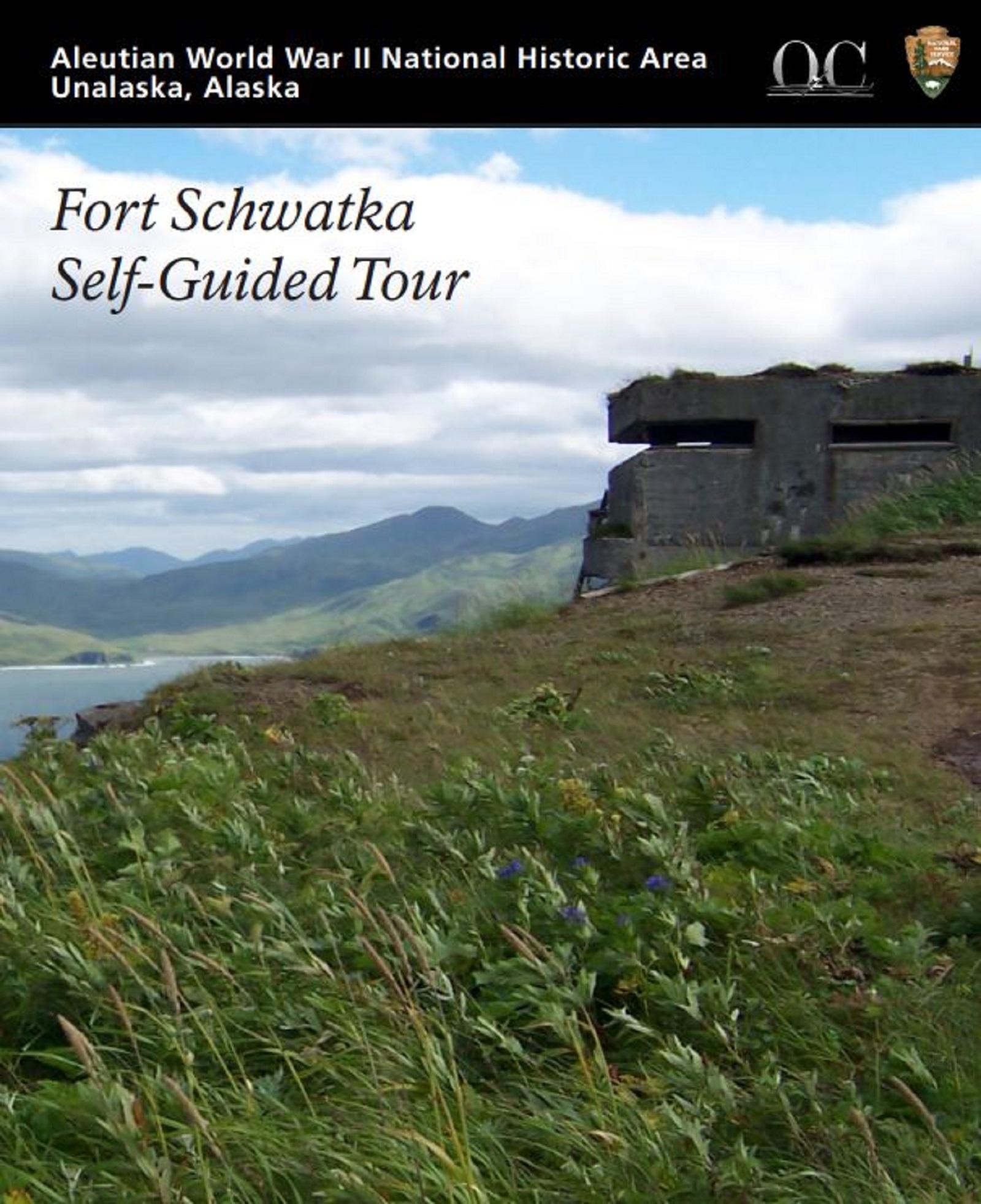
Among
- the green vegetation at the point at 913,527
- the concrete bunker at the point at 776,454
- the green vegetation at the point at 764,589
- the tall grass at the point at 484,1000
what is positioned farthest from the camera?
the concrete bunker at the point at 776,454

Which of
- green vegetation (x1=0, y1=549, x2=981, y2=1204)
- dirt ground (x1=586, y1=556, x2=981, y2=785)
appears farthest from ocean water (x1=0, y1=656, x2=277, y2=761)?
dirt ground (x1=586, y1=556, x2=981, y2=785)

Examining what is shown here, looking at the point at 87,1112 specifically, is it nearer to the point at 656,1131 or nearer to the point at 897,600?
the point at 656,1131

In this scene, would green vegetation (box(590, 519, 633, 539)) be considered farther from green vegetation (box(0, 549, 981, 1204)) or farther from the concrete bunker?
green vegetation (box(0, 549, 981, 1204))

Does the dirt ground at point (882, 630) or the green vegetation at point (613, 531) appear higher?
the green vegetation at point (613, 531)

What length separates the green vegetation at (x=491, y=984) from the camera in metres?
2.58

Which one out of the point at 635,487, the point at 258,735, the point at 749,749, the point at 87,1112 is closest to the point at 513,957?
the point at 87,1112

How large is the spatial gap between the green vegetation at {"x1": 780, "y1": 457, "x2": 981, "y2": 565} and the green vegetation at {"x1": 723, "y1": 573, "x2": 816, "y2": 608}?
1.43 m

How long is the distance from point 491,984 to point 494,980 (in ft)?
0.44

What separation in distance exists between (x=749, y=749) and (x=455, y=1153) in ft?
13.9

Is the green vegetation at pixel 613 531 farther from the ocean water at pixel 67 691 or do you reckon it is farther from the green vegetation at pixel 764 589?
the ocean water at pixel 67 691

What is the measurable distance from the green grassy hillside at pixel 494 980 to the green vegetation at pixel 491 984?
0.01 m

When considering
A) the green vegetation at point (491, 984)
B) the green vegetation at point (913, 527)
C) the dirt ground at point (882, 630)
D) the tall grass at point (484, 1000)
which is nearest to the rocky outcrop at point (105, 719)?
the green vegetation at point (491, 984)

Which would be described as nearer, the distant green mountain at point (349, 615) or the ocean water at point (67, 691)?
the ocean water at point (67, 691)

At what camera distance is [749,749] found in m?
6.62
